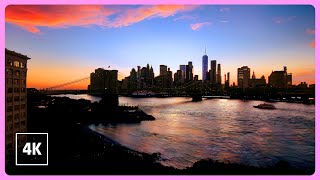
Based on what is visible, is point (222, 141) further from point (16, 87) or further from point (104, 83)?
point (104, 83)

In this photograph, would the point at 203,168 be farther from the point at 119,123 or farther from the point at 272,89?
the point at 272,89

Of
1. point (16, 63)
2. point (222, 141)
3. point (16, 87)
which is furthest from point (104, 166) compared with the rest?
point (222, 141)

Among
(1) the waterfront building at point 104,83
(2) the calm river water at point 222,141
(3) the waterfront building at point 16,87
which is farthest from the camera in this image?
(1) the waterfront building at point 104,83

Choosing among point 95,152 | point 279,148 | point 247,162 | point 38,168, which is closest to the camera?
point 38,168

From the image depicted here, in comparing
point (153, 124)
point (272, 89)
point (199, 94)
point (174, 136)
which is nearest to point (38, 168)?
point (174, 136)

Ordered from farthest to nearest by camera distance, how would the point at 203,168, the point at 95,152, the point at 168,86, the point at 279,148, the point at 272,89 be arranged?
the point at 168,86
the point at 272,89
the point at 279,148
the point at 95,152
the point at 203,168

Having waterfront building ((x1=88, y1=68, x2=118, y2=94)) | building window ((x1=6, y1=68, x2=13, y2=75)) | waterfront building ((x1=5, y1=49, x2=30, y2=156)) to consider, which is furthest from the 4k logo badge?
waterfront building ((x1=88, y1=68, x2=118, y2=94))

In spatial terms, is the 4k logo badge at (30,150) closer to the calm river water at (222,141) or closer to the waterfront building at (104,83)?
the calm river water at (222,141)

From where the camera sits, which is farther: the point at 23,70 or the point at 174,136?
the point at 174,136

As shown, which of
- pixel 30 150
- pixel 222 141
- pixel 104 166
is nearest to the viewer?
pixel 30 150

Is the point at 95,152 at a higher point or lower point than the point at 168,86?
lower

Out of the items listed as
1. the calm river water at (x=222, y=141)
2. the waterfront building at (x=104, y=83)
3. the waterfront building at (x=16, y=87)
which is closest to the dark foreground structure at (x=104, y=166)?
the waterfront building at (x=16, y=87)
